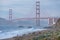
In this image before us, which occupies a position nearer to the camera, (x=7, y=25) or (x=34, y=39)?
(x=34, y=39)

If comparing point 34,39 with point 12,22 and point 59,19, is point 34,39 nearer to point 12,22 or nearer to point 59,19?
point 59,19

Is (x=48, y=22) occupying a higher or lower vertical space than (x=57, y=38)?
lower

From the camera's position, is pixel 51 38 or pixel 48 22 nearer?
pixel 51 38

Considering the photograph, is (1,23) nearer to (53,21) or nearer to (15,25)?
(15,25)

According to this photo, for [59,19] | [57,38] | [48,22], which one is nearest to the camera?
[57,38]

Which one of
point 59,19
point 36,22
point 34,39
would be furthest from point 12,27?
point 34,39

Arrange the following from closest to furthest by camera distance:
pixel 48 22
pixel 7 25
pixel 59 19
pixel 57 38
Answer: pixel 57 38 → pixel 59 19 → pixel 48 22 → pixel 7 25

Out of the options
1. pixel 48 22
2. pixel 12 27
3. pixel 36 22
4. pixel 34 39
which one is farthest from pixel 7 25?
pixel 34 39

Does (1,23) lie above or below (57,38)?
below

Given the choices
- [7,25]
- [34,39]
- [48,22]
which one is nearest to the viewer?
[34,39]
